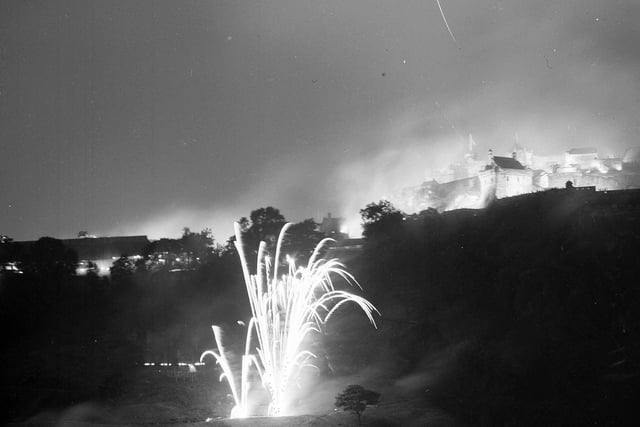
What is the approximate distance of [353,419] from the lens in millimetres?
30969

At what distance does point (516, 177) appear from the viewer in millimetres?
93438

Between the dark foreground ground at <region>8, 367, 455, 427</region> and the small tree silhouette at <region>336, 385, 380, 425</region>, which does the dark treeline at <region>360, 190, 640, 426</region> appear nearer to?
the dark foreground ground at <region>8, 367, 455, 427</region>

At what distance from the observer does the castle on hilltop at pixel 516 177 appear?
307ft

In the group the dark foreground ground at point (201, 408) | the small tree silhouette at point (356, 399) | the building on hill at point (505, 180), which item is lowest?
the dark foreground ground at point (201, 408)

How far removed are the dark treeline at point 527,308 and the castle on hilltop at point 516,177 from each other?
2556cm

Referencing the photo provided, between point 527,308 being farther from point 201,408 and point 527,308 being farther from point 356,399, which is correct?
point 201,408

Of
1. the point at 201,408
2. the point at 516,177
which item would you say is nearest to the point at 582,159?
the point at 516,177

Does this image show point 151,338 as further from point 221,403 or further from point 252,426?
point 252,426

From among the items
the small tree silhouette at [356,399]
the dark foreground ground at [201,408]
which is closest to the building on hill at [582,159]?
the dark foreground ground at [201,408]

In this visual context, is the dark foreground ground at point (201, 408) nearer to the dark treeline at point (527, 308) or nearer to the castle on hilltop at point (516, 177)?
the dark treeline at point (527, 308)

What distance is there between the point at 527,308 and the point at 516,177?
56.6m

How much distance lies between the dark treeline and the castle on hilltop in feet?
83.9

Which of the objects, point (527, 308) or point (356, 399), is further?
point (527, 308)

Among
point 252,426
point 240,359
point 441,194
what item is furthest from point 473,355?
point 441,194
